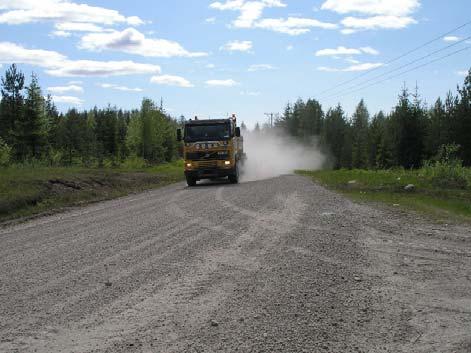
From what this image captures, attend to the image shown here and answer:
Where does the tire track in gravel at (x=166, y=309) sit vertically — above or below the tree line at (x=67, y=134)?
below

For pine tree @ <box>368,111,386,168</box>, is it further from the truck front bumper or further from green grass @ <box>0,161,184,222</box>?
green grass @ <box>0,161,184,222</box>

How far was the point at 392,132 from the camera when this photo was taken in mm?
61406

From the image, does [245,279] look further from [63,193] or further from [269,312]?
[63,193]

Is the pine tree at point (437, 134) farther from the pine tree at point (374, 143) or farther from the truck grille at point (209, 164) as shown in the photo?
the truck grille at point (209, 164)

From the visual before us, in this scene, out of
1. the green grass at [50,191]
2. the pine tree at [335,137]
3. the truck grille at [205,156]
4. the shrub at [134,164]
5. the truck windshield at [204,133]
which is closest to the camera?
the green grass at [50,191]

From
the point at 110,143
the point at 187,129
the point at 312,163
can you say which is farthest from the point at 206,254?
the point at 312,163

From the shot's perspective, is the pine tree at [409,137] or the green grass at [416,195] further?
the pine tree at [409,137]

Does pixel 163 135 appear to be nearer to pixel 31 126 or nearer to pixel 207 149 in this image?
pixel 31 126

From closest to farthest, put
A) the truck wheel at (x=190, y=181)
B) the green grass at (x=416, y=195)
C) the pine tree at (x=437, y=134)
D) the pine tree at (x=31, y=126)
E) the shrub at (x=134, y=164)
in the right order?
the green grass at (x=416, y=195), the truck wheel at (x=190, y=181), the pine tree at (x=31, y=126), the shrub at (x=134, y=164), the pine tree at (x=437, y=134)

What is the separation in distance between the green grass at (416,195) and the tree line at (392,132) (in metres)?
5.40

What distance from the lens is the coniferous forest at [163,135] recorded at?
44656 mm

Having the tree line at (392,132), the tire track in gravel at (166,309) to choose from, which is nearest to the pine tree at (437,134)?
the tree line at (392,132)

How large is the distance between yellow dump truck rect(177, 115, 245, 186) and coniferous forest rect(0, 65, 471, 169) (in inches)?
434

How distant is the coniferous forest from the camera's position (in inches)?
1758
